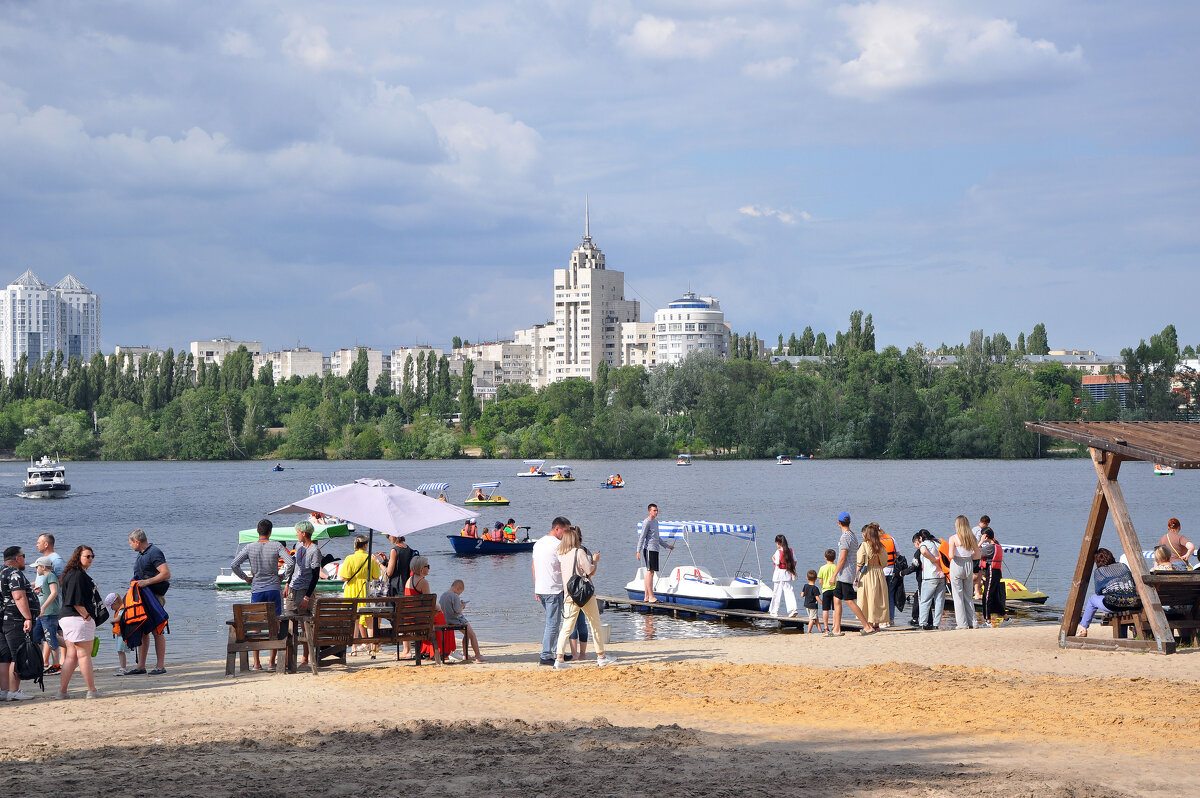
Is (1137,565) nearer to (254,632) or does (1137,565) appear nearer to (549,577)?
(549,577)

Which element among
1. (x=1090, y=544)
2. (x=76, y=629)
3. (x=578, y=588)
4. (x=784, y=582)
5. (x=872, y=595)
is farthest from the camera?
(x=784, y=582)

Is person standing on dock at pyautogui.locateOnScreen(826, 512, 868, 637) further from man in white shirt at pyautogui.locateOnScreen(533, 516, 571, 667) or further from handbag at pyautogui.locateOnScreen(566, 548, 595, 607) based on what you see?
handbag at pyautogui.locateOnScreen(566, 548, 595, 607)

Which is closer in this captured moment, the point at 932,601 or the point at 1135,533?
the point at 1135,533

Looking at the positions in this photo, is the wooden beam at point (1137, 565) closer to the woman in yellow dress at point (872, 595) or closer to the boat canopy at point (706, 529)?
the woman in yellow dress at point (872, 595)

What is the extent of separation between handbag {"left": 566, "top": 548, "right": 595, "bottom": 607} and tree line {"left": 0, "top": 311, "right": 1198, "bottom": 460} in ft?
417

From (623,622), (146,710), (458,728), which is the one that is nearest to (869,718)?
(458,728)

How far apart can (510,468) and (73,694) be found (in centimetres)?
12836

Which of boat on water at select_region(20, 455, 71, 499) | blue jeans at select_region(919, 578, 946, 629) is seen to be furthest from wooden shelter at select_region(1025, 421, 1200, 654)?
boat on water at select_region(20, 455, 71, 499)

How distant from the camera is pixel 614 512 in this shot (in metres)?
70.8

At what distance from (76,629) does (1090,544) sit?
1282 centimetres

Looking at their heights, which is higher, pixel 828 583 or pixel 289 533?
pixel 828 583

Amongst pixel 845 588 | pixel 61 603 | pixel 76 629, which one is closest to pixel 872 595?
pixel 845 588

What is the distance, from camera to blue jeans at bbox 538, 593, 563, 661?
1556cm

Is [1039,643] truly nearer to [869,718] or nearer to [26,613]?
[869,718]
